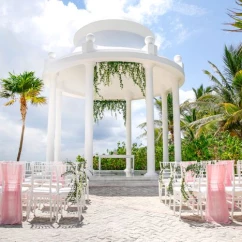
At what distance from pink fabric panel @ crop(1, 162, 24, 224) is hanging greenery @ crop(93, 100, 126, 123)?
9.73 metres

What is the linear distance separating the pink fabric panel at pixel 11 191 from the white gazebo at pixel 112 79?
4687 millimetres

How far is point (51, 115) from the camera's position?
12.1 meters

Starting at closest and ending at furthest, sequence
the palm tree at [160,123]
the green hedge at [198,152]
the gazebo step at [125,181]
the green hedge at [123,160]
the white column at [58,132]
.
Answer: the gazebo step at [125,181] → the white column at [58,132] → the green hedge at [198,152] → the green hedge at [123,160] → the palm tree at [160,123]

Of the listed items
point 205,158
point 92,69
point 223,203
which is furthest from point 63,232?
point 205,158

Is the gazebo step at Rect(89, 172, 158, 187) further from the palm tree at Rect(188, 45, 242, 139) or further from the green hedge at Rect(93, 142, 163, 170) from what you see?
the palm tree at Rect(188, 45, 242, 139)

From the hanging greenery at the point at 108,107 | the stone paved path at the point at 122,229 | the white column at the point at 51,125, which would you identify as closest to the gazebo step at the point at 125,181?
the white column at the point at 51,125

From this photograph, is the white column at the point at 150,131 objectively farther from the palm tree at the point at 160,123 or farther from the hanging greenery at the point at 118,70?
the palm tree at the point at 160,123

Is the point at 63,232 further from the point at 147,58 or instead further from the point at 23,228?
the point at 147,58

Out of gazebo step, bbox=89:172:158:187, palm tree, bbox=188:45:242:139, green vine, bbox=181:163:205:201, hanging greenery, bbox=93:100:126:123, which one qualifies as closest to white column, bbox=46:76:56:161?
gazebo step, bbox=89:172:158:187

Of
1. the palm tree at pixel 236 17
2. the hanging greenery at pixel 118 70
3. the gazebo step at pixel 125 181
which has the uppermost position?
the palm tree at pixel 236 17

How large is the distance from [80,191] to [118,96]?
10.8m

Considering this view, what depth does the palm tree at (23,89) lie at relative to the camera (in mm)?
16438

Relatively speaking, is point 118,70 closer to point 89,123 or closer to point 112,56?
point 112,56

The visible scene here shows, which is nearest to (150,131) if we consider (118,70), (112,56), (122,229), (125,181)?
(125,181)
